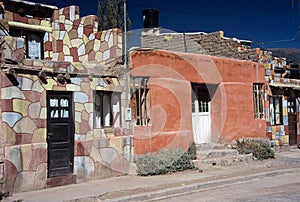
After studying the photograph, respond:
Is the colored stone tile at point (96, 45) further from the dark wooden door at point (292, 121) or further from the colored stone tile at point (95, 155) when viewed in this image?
the dark wooden door at point (292, 121)

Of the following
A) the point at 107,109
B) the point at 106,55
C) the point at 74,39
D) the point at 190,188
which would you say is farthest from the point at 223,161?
the point at 74,39

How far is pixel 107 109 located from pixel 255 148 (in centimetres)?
673

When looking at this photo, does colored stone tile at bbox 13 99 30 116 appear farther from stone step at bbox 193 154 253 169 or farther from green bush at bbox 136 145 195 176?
stone step at bbox 193 154 253 169

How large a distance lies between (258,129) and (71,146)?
944 centimetres

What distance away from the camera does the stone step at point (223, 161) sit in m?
14.3

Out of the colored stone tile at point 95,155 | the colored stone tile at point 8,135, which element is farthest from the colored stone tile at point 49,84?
the colored stone tile at point 95,155

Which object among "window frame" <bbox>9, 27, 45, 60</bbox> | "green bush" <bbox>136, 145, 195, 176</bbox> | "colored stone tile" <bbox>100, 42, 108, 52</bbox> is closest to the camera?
"green bush" <bbox>136, 145, 195, 176</bbox>

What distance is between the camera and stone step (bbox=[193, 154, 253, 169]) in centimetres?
1428

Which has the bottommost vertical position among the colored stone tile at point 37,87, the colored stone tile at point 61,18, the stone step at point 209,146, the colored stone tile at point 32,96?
the stone step at point 209,146

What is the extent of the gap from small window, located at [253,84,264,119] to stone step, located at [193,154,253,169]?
2918mm

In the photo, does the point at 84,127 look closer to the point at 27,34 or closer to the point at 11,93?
the point at 11,93

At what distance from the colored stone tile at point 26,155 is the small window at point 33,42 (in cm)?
465

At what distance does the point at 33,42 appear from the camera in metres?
14.1

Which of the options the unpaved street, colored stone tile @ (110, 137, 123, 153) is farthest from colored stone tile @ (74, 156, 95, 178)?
the unpaved street
